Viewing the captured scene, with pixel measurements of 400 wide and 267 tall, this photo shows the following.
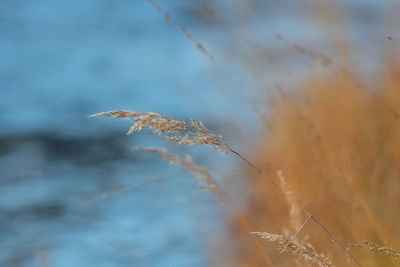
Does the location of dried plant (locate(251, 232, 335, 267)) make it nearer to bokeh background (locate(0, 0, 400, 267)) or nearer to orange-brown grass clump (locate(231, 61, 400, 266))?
bokeh background (locate(0, 0, 400, 267))

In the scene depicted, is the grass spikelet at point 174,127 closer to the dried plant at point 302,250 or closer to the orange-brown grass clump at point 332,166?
the dried plant at point 302,250

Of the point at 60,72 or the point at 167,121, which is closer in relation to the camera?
the point at 167,121

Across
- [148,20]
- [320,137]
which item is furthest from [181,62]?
[320,137]

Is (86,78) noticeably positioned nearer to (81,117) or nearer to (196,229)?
(81,117)

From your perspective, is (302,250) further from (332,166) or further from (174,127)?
(332,166)

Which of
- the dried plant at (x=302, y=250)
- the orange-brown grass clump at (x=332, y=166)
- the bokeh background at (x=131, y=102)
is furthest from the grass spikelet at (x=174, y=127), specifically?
the orange-brown grass clump at (x=332, y=166)

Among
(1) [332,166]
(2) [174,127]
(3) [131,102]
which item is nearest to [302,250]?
(2) [174,127]

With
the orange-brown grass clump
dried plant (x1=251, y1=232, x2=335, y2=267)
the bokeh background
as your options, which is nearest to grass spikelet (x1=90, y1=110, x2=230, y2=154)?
dried plant (x1=251, y1=232, x2=335, y2=267)
